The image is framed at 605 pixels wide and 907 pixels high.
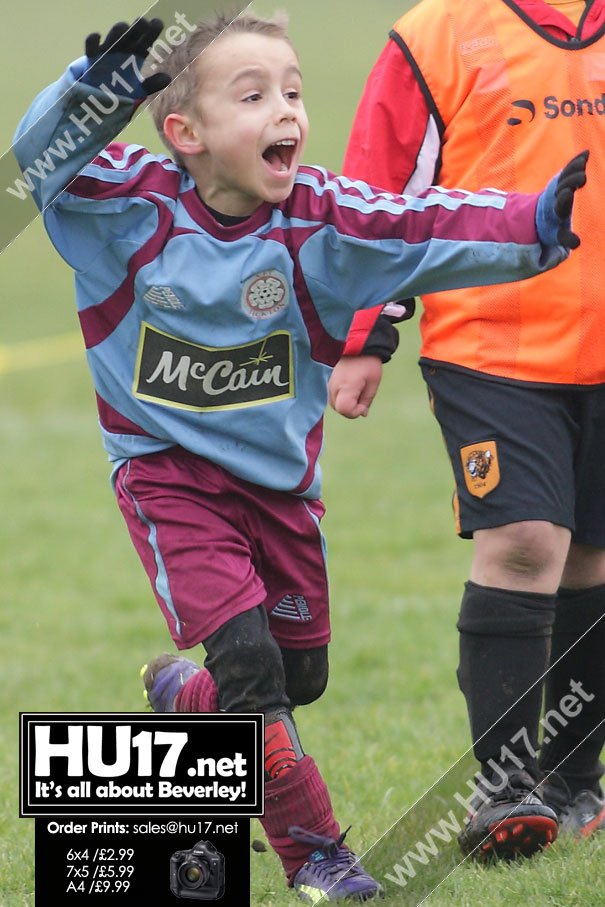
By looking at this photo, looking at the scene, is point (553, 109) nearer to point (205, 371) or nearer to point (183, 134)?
point (183, 134)

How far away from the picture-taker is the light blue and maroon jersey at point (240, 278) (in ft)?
9.93

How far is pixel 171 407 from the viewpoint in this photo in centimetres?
318

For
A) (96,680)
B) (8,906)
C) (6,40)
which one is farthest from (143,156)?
(6,40)

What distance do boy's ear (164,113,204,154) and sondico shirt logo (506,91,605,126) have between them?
709 millimetres

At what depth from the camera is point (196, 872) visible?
284 centimetres

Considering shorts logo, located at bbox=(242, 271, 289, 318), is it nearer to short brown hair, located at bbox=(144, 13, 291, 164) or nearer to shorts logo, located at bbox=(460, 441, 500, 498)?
short brown hair, located at bbox=(144, 13, 291, 164)

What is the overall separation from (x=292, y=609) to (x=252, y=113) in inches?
43.3

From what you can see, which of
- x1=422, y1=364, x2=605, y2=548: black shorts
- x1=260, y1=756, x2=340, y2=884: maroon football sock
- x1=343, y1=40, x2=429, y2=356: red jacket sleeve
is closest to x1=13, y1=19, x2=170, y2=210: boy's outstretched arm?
x1=343, y1=40, x2=429, y2=356: red jacket sleeve

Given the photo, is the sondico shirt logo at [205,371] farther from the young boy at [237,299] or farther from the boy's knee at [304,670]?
the boy's knee at [304,670]

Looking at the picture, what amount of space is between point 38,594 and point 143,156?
15.3 feet

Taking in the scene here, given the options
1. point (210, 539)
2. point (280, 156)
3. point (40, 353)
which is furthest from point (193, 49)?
point (40, 353)

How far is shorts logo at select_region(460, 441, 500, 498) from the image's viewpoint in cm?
338

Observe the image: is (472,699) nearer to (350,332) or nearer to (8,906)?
(350,332)

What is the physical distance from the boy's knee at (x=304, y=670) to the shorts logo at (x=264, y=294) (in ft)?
2.72
